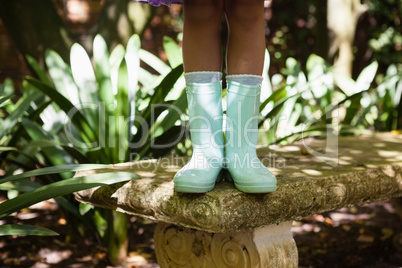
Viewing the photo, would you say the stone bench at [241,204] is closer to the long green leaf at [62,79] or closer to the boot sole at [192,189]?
the boot sole at [192,189]

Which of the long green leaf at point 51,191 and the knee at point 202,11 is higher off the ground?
the knee at point 202,11

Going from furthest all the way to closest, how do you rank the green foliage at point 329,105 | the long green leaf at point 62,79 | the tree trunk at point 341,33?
the tree trunk at point 341,33 → the green foliage at point 329,105 → the long green leaf at point 62,79

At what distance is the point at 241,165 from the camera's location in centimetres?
171

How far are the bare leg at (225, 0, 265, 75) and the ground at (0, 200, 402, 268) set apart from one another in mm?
1253

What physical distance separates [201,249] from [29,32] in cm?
209

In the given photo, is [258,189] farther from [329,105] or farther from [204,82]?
[329,105]

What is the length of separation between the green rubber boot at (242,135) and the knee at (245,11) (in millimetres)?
200

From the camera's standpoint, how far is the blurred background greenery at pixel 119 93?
248cm

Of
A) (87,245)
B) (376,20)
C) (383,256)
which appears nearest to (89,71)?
(87,245)

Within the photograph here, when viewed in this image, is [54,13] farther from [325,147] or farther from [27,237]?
[325,147]

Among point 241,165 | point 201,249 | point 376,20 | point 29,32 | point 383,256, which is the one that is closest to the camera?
point 241,165

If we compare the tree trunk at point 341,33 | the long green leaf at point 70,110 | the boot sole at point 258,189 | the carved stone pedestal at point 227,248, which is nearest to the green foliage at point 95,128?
the long green leaf at point 70,110

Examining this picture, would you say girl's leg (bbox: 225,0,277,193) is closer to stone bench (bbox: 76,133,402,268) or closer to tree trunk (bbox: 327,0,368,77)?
stone bench (bbox: 76,133,402,268)

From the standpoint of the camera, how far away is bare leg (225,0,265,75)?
170 centimetres
